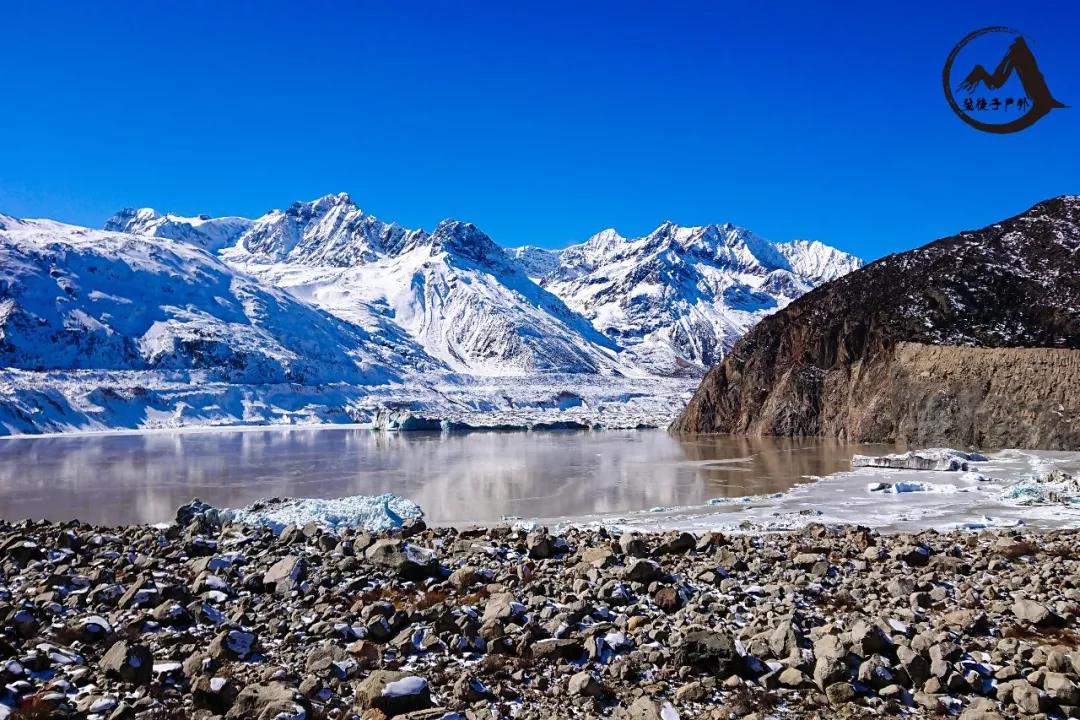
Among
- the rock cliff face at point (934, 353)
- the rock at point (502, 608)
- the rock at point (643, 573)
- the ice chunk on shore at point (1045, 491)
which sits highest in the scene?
the rock cliff face at point (934, 353)

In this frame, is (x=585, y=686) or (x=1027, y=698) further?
(x=585, y=686)

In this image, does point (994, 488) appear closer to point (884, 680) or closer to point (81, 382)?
point (884, 680)

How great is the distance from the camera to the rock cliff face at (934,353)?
58.6 meters

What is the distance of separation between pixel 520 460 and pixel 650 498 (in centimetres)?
2432

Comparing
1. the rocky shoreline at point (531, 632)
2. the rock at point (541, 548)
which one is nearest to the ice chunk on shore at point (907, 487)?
the rocky shoreline at point (531, 632)

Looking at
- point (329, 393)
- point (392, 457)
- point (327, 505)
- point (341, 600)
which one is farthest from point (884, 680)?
point (329, 393)

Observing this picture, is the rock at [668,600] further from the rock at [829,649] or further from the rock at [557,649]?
the rock at [829,649]

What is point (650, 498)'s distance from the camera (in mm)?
33281

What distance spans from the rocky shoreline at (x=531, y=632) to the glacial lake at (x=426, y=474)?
46.2 ft

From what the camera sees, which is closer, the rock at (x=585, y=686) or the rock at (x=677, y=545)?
the rock at (x=585, y=686)

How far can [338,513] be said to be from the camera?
998 inches

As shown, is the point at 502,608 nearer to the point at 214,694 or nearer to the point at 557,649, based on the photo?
the point at 557,649

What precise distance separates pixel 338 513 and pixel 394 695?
18.5 m

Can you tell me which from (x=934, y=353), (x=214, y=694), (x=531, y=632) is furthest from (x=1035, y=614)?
(x=934, y=353)
